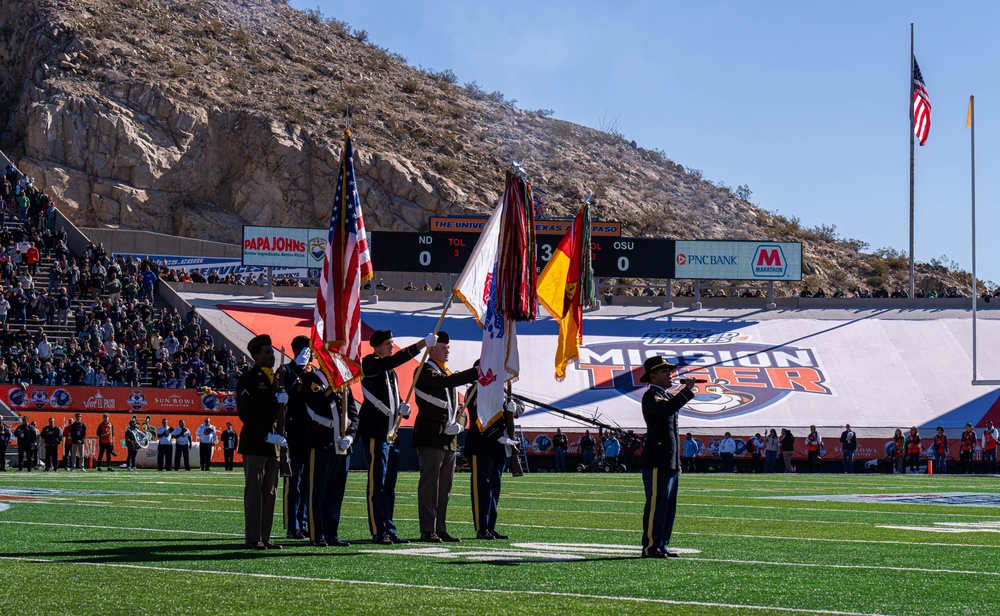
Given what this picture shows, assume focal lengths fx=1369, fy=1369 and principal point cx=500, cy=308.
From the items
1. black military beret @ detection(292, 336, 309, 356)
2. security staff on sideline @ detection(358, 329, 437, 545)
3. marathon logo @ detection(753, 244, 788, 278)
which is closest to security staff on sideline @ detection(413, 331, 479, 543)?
security staff on sideline @ detection(358, 329, 437, 545)

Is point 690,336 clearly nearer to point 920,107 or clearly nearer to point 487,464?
point 920,107

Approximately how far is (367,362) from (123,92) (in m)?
63.9

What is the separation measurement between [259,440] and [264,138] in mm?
63087

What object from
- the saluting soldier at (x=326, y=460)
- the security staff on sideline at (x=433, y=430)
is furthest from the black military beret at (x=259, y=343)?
the security staff on sideline at (x=433, y=430)

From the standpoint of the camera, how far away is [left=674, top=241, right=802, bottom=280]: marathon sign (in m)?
53.9

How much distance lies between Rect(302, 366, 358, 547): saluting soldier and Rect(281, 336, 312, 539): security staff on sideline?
0.10 m

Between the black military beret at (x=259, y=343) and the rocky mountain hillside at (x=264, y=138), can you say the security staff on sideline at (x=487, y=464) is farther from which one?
the rocky mountain hillside at (x=264, y=138)

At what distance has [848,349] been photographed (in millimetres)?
49344

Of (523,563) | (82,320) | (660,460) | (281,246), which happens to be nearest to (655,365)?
(660,460)

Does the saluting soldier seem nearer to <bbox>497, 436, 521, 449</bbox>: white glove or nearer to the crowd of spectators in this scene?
<bbox>497, 436, 521, 449</bbox>: white glove

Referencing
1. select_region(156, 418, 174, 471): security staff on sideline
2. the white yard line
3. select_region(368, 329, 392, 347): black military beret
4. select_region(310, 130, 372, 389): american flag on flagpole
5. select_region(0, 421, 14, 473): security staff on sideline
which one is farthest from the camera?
select_region(156, 418, 174, 471): security staff on sideline

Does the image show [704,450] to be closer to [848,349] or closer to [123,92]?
[848,349]

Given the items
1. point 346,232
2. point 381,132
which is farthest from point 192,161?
point 346,232

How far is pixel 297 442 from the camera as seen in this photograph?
1225 centimetres
